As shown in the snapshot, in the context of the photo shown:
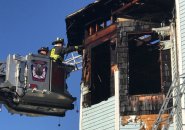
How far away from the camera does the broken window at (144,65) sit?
23853 mm

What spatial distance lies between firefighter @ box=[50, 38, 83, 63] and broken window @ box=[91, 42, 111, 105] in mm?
1139

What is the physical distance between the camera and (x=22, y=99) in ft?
73.9

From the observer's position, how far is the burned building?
2116 centimetres

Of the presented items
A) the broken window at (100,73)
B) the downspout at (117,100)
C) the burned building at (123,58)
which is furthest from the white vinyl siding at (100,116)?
the broken window at (100,73)

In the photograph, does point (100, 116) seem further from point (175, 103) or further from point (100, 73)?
point (175, 103)

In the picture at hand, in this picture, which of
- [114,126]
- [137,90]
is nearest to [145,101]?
[114,126]

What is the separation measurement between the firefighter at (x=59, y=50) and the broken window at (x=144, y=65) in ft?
9.13

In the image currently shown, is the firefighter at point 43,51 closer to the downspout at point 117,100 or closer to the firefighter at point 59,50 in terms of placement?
the firefighter at point 59,50

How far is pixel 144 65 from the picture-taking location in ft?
86.4

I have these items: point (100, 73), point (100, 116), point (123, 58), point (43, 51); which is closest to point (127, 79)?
point (123, 58)

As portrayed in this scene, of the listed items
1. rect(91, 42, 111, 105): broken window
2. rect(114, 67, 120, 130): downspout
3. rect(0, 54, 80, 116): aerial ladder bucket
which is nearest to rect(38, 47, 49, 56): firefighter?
rect(0, 54, 80, 116): aerial ladder bucket

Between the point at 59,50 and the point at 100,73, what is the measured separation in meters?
2.30

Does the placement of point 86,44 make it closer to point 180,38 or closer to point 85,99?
point 85,99

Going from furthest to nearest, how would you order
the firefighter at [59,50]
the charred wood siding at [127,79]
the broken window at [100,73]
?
the firefighter at [59,50], the broken window at [100,73], the charred wood siding at [127,79]
